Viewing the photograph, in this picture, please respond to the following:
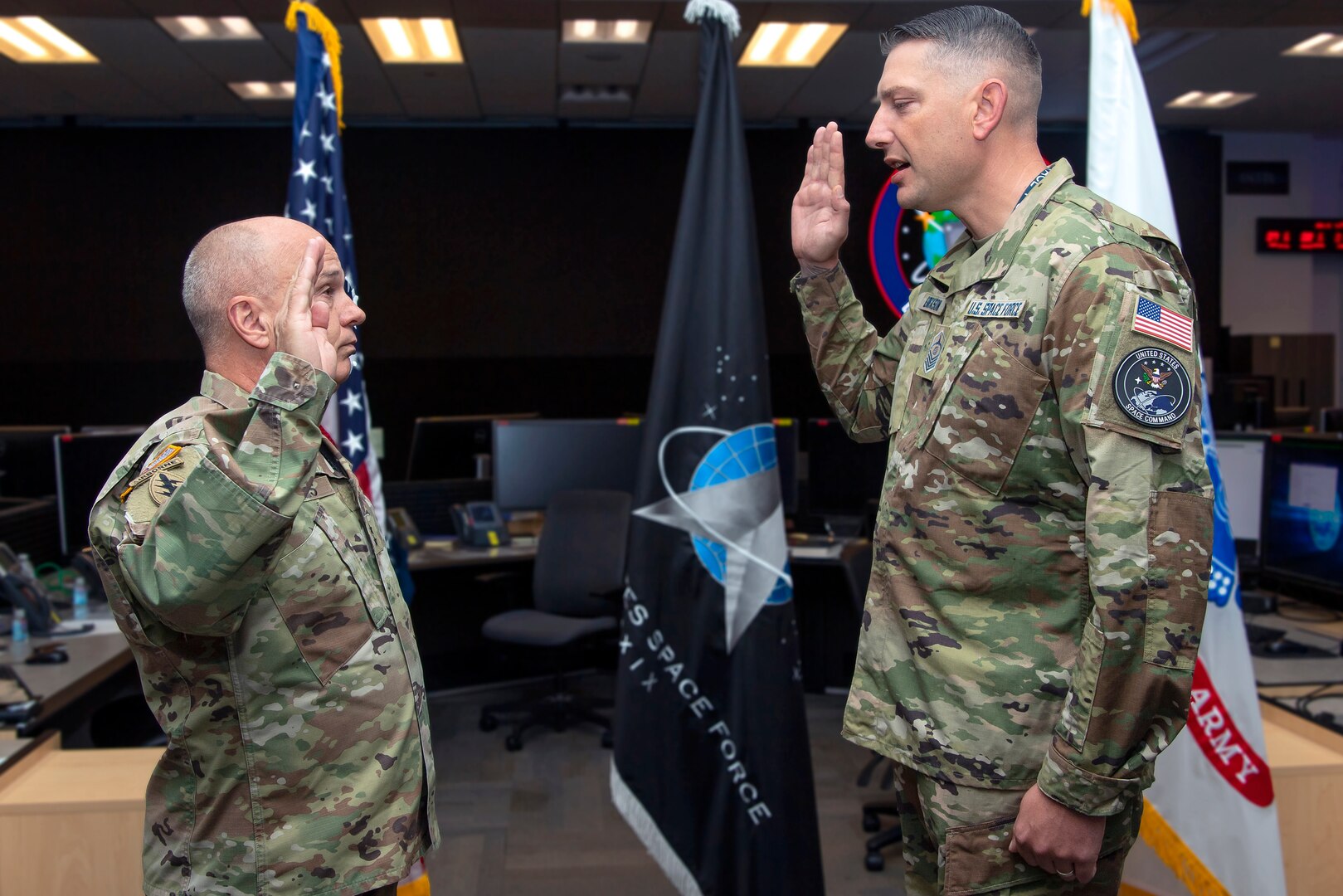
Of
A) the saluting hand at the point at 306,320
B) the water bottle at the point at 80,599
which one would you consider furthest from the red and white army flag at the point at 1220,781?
the water bottle at the point at 80,599

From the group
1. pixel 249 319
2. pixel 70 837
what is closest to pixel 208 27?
pixel 70 837

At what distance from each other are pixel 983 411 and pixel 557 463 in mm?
3507

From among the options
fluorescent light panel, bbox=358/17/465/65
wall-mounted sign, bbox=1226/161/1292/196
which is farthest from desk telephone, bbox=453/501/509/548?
wall-mounted sign, bbox=1226/161/1292/196

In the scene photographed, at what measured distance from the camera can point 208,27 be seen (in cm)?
546

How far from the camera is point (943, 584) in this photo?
1195 millimetres

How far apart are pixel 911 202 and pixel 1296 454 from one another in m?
2.23

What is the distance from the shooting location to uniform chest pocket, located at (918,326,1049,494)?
3.75ft

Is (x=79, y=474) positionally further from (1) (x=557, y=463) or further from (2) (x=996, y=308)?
(2) (x=996, y=308)

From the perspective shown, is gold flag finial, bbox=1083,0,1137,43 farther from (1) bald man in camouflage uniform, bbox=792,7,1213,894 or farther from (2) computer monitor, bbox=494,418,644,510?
(2) computer monitor, bbox=494,418,644,510

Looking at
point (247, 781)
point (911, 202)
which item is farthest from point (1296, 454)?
point (247, 781)

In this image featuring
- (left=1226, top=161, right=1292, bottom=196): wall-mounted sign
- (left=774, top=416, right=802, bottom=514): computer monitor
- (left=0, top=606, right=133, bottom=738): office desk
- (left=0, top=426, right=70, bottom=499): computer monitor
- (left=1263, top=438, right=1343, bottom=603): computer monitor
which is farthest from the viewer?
(left=1226, top=161, right=1292, bottom=196): wall-mounted sign

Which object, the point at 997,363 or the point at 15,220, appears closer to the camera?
the point at 997,363

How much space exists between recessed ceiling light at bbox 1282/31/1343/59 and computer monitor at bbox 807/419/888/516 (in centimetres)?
387

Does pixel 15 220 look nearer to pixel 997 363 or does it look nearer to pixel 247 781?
pixel 247 781
